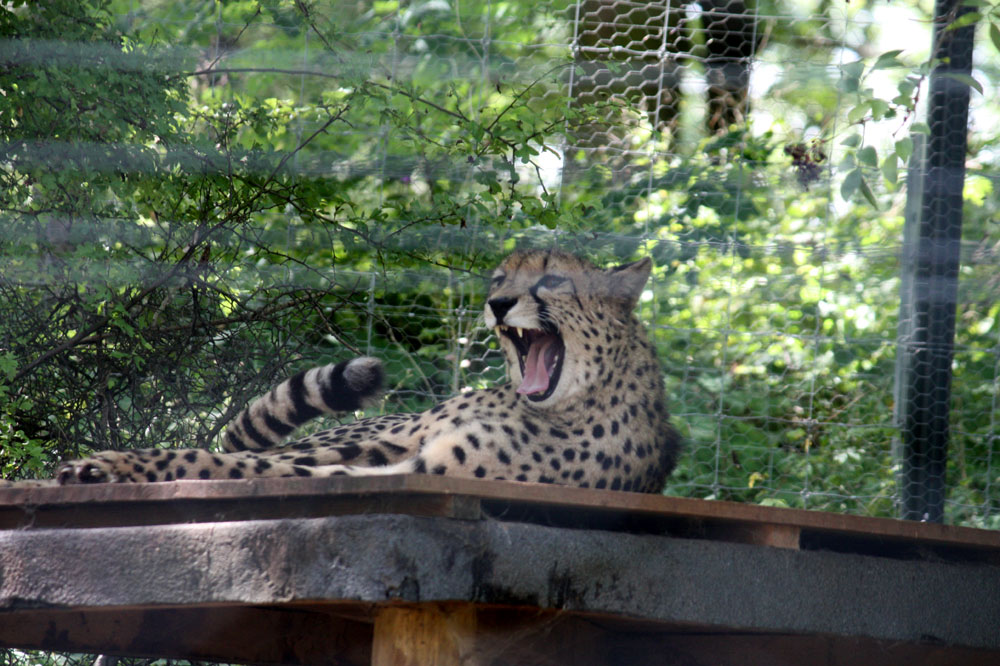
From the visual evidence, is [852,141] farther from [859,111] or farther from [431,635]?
[431,635]

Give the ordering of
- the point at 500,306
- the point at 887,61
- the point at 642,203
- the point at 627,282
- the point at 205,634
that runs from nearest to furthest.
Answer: the point at 205,634, the point at 500,306, the point at 627,282, the point at 887,61, the point at 642,203

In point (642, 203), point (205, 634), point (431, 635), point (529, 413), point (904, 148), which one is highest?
point (642, 203)

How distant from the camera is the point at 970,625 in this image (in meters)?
2.09

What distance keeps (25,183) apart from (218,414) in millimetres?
855

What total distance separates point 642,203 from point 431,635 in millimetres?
3154

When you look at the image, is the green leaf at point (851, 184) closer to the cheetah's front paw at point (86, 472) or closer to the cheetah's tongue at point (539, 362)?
the cheetah's tongue at point (539, 362)

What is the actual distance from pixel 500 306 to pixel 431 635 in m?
1.00

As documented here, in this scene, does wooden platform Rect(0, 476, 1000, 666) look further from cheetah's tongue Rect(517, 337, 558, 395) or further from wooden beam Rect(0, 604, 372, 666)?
cheetah's tongue Rect(517, 337, 558, 395)

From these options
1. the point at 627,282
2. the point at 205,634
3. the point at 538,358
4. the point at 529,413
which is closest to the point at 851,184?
the point at 627,282

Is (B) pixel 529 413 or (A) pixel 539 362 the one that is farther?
(A) pixel 539 362

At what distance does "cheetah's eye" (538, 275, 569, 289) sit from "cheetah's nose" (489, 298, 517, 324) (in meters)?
0.10

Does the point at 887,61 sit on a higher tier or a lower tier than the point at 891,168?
higher

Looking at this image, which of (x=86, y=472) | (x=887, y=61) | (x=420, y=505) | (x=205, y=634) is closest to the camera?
(x=420, y=505)

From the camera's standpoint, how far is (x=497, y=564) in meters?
1.70
